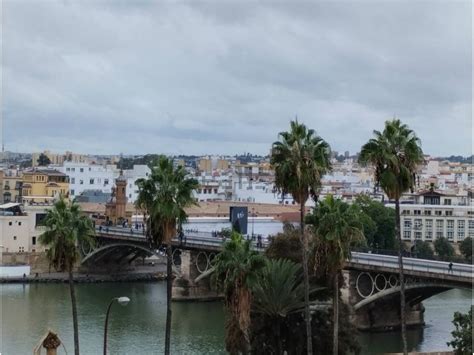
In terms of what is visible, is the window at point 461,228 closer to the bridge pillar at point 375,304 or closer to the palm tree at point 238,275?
the bridge pillar at point 375,304

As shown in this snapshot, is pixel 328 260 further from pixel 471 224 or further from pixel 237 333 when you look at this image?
pixel 471 224

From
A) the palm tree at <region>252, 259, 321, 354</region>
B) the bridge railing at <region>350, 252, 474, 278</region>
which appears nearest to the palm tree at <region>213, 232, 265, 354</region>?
the palm tree at <region>252, 259, 321, 354</region>

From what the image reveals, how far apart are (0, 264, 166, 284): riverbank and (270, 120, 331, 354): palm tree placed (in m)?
54.2

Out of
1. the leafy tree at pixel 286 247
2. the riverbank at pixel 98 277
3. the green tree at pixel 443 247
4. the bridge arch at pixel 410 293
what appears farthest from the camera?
the green tree at pixel 443 247

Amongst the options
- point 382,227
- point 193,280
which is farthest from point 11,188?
point 193,280

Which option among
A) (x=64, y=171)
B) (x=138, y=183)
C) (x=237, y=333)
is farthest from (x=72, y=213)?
(x=64, y=171)

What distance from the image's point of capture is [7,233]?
291 ft

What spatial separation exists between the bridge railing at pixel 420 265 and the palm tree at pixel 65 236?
72.1 feet

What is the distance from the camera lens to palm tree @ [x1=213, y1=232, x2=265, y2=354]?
2825 cm

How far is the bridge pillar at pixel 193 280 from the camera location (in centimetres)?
7119

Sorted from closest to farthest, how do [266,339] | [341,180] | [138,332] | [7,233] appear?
1. [266,339]
2. [138,332]
3. [7,233]
4. [341,180]

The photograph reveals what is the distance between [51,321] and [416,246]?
50.3 meters

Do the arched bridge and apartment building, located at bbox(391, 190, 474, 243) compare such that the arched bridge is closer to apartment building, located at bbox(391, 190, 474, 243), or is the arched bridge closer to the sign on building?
the sign on building

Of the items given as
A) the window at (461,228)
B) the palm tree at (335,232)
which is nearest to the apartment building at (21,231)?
the window at (461,228)
